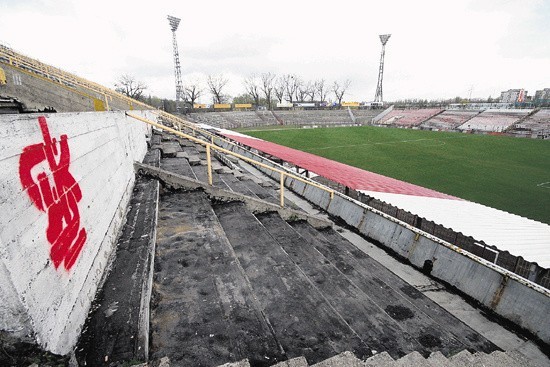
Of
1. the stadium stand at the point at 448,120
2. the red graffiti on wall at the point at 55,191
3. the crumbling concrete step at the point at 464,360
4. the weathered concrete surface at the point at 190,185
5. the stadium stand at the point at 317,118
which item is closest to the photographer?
the red graffiti on wall at the point at 55,191

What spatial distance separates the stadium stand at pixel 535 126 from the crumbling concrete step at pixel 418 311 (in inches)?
1787

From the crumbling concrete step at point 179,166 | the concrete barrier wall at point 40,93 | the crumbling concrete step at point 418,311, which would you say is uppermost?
the concrete barrier wall at point 40,93

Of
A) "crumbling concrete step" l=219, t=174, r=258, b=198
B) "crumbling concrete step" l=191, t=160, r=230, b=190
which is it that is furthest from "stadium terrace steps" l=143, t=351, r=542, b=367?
"crumbling concrete step" l=219, t=174, r=258, b=198

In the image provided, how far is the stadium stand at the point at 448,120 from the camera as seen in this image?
4714cm

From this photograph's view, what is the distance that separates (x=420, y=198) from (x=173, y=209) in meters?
7.75

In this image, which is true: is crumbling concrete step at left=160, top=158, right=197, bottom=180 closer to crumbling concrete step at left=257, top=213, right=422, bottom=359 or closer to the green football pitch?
crumbling concrete step at left=257, top=213, right=422, bottom=359

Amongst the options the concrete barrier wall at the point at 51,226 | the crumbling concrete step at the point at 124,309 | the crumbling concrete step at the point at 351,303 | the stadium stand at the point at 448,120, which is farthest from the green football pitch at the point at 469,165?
the stadium stand at the point at 448,120

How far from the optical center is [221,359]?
2.26 meters

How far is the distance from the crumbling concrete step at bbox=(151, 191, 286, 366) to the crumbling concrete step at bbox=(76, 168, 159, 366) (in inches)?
8.2

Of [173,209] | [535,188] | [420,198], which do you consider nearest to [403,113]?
[535,188]

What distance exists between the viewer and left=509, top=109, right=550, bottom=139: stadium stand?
3533 centimetres

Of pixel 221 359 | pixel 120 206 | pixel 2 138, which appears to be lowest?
pixel 221 359

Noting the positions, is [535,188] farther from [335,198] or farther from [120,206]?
[120,206]

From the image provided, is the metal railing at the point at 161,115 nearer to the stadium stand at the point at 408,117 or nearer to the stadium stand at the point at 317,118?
the stadium stand at the point at 317,118
